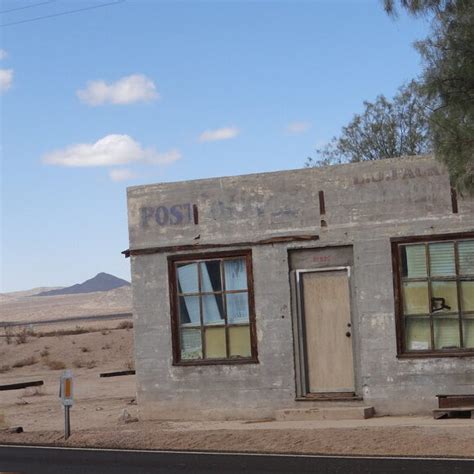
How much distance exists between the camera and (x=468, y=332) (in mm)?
16859

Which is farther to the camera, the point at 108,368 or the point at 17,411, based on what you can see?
the point at 108,368

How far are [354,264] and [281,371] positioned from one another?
2.15 m

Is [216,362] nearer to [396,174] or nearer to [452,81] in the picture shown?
[396,174]

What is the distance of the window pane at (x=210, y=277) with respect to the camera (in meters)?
18.4

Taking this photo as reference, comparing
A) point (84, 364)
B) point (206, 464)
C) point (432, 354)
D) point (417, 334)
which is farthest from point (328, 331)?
point (84, 364)

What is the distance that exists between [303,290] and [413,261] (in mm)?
1911

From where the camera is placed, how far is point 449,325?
17000mm

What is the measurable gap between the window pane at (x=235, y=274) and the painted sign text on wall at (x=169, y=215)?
0.97 m

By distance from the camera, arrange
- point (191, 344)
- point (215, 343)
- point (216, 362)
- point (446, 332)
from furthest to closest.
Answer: point (191, 344) → point (215, 343) → point (216, 362) → point (446, 332)

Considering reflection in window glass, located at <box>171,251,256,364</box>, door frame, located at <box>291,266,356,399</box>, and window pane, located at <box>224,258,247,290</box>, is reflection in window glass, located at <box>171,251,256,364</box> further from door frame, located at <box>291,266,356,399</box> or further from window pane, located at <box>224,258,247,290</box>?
door frame, located at <box>291,266,356,399</box>

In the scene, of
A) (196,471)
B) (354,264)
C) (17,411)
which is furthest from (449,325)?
(17,411)

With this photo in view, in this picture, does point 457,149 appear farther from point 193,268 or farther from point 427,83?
point 193,268

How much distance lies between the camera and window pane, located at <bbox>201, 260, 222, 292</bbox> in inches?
726

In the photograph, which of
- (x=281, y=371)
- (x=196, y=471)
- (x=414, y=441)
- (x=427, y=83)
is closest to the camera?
(x=196, y=471)
